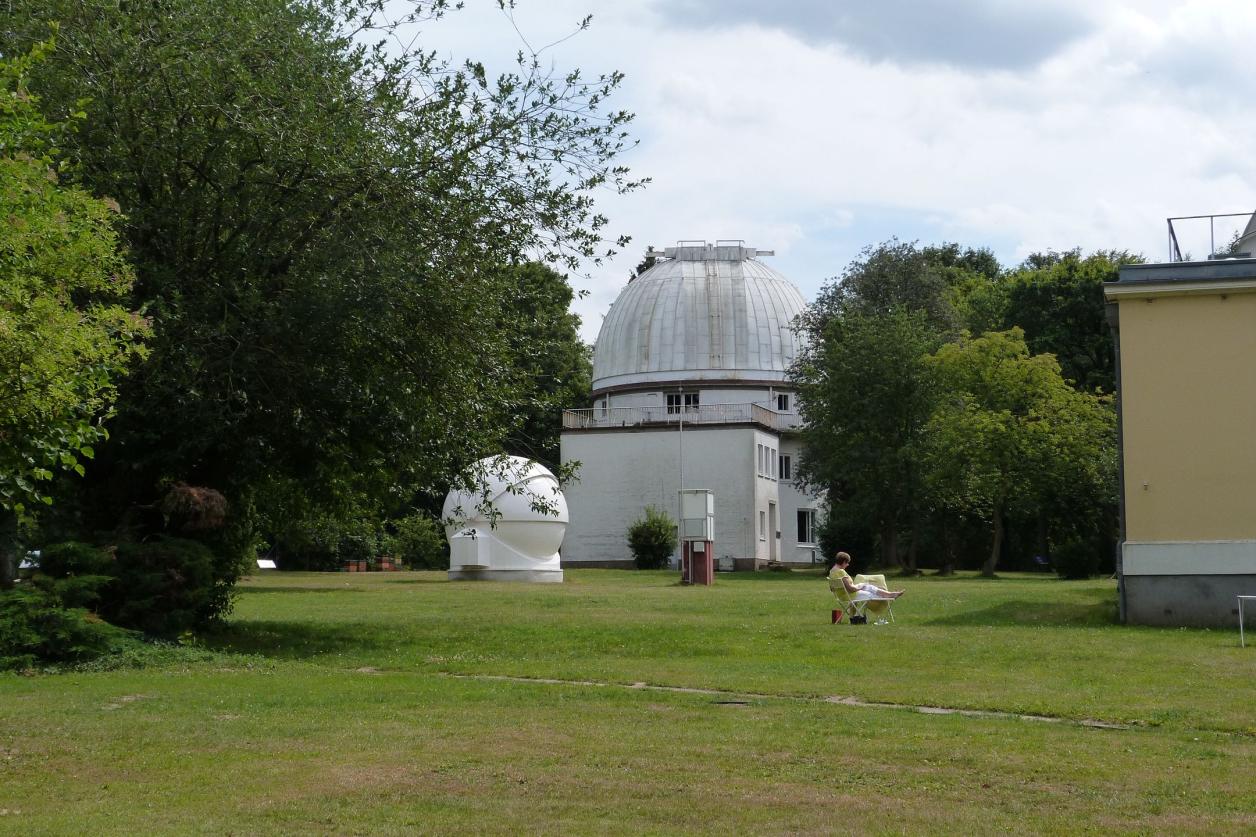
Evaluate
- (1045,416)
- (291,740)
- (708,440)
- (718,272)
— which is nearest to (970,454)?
(1045,416)

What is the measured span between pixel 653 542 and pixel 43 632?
40.5 m

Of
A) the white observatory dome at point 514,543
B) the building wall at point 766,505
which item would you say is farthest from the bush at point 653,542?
the white observatory dome at point 514,543

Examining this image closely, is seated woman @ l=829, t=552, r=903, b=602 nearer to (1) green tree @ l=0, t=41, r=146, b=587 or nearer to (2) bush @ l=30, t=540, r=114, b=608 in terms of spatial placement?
(2) bush @ l=30, t=540, r=114, b=608

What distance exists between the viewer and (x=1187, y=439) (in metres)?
22.5

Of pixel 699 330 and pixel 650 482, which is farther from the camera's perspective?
pixel 699 330

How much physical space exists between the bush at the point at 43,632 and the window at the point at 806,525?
5090cm

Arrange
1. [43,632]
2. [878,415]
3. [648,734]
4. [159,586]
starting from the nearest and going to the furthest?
[648,734], [43,632], [159,586], [878,415]

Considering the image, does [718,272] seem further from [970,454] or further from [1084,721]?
[1084,721]

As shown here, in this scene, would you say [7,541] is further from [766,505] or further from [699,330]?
[699,330]

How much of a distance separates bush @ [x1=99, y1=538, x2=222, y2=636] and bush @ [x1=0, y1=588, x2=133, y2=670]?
152 cm

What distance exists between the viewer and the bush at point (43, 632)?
54.1 feet

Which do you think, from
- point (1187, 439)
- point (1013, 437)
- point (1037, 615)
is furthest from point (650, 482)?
point (1187, 439)

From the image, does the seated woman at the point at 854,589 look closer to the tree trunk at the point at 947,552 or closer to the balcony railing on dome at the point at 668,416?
the tree trunk at the point at 947,552

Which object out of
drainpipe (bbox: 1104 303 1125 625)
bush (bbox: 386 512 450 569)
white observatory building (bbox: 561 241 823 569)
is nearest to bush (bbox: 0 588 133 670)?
drainpipe (bbox: 1104 303 1125 625)
